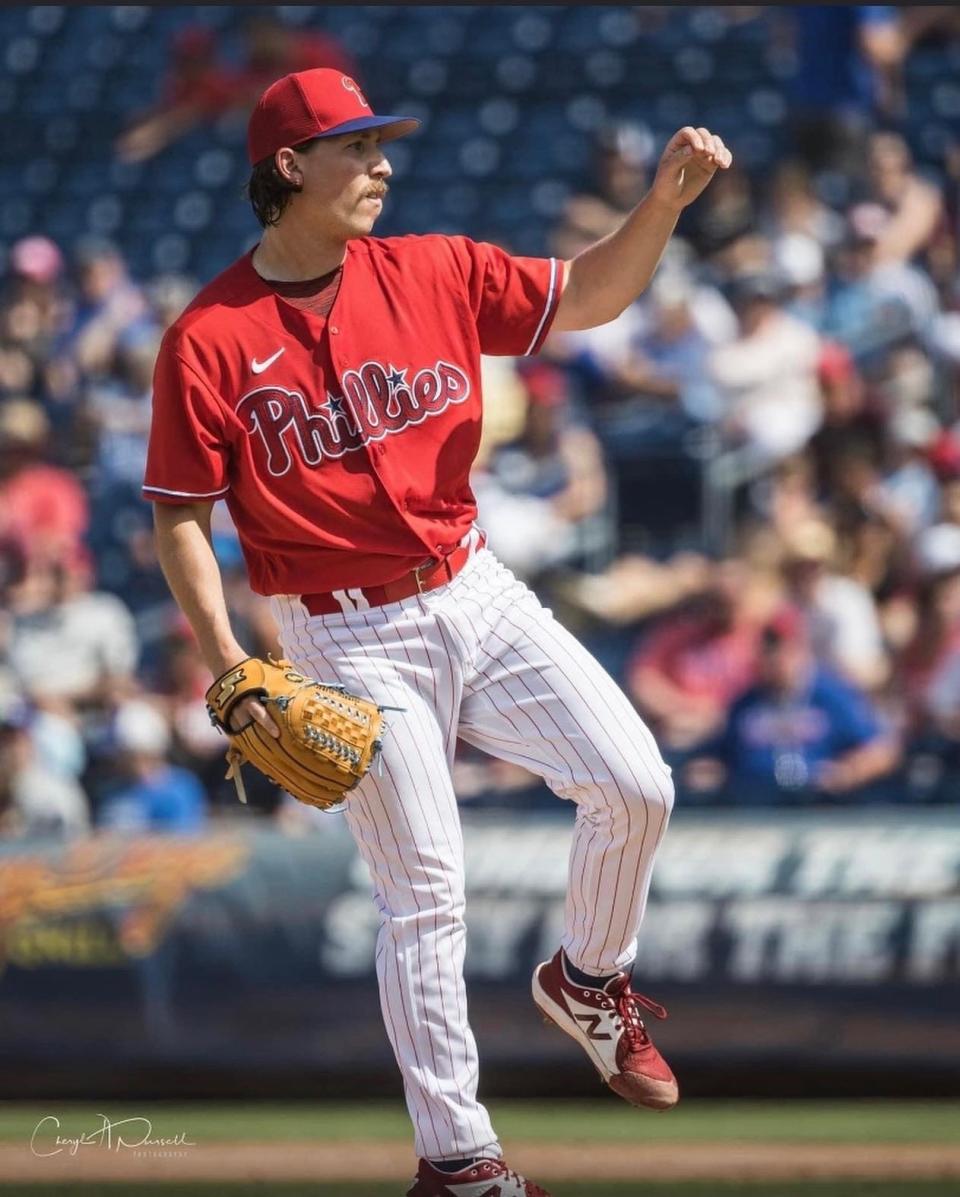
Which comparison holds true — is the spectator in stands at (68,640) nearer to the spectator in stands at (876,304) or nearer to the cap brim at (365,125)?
the spectator in stands at (876,304)

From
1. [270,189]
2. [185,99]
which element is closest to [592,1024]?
[270,189]

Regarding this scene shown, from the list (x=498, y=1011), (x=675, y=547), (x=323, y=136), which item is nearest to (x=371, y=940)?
(x=498, y=1011)

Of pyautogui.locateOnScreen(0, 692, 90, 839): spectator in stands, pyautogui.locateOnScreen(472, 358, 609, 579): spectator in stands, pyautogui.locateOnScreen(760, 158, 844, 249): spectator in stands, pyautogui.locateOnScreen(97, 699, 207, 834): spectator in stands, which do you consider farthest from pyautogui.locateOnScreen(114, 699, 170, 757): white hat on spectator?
pyautogui.locateOnScreen(760, 158, 844, 249): spectator in stands

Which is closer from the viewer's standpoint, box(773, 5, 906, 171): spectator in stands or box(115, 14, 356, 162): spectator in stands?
box(773, 5, 906, 171): spectator in stands

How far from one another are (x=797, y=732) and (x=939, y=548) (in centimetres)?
92

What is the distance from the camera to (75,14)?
912 cm

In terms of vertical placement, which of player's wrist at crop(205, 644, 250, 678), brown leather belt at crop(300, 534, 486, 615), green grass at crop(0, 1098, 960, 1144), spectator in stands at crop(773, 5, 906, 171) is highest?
spectator in stands at crop(773, 5, 906, 171)

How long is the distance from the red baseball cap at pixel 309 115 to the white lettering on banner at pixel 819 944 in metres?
3.10

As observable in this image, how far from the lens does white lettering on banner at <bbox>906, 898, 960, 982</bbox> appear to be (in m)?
5.68

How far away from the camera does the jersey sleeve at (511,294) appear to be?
142 inches

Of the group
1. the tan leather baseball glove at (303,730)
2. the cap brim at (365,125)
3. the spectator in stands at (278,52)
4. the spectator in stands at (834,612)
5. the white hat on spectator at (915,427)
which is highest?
the spectator in stands at (278,52)

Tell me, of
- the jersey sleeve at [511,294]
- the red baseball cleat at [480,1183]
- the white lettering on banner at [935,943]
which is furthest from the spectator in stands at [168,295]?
the red baseball cleat at [480,1183]

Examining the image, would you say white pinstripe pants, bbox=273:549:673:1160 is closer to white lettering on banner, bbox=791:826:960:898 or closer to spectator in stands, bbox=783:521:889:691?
white lettering on banner, bbox=791:826:960:898

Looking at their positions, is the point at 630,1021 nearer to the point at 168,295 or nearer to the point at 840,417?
the point at 840,417
